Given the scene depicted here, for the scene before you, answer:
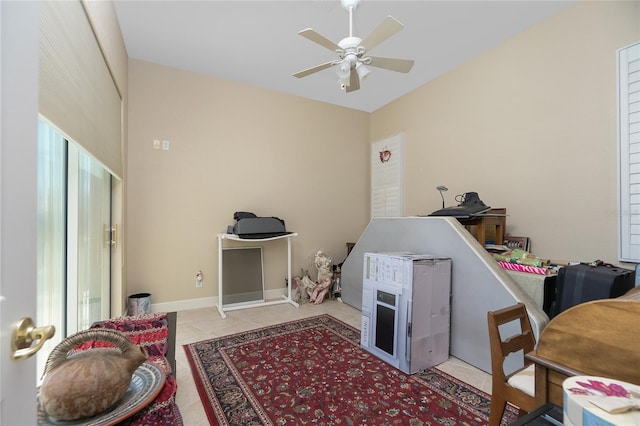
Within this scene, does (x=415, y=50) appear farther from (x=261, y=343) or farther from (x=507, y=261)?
(x=261, y=343)

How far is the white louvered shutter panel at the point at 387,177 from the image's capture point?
4555 millimetres

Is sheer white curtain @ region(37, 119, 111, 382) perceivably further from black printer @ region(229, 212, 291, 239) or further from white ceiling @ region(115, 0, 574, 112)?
white ceiling @ region(115, 0, 574, 112)

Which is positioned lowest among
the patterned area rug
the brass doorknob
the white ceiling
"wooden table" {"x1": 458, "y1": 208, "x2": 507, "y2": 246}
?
the patterned area rug

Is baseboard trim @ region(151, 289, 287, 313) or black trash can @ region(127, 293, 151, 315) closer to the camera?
black trash can @ region(127, 293, 151, 315)

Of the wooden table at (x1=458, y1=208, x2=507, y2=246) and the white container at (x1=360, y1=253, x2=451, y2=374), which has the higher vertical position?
the wooden table at (x1=458, y1=208, x2=507, y2=246)

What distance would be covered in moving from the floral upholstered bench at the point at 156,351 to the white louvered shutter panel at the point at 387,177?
3621 mm

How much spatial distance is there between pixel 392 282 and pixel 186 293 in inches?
110

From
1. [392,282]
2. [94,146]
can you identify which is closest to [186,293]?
[94,146]

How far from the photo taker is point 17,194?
1.84ft

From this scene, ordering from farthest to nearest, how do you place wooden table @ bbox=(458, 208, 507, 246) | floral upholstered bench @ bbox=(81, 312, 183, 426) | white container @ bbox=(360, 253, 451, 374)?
1. wooden table @ bbox=(458, 208, 507, 246)
2. white container @ bbox=(360, 253, 451, 374)
3. floral upholstered bench @ bbox=(81, 312, 183, 426)

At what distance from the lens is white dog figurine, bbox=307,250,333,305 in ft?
13.3

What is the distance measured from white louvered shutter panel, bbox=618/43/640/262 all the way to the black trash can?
15.3 ft

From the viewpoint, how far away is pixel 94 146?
1.82 meters

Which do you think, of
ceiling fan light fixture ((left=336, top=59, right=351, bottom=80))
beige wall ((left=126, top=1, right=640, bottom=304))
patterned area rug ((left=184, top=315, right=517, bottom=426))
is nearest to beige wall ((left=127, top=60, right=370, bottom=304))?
beige wall ((left=126, top=1, right=640, bottom=304))
